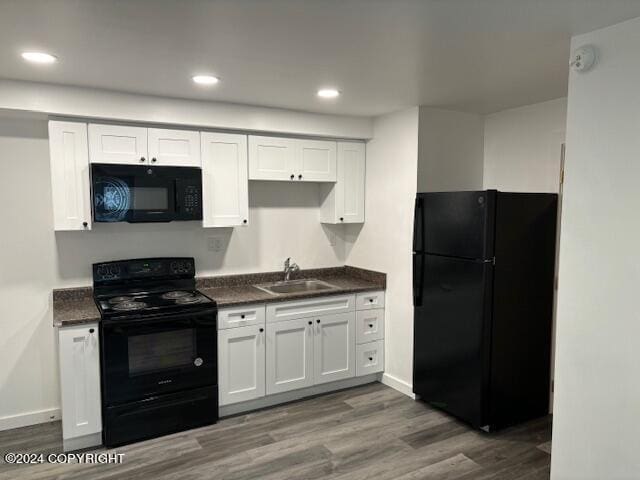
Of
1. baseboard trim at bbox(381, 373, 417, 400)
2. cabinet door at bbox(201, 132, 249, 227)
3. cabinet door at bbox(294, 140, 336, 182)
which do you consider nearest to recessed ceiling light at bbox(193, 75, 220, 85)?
cabinet door at bbox(201, 132, 249, 227)

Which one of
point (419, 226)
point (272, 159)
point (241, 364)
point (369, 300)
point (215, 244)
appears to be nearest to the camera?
point (241, 364)

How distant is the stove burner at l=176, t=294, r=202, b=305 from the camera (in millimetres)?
3266

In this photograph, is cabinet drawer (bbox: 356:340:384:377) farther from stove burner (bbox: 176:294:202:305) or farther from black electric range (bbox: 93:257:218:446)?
stove burner (bbox: 176:294:202:305)

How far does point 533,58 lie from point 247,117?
2.04m

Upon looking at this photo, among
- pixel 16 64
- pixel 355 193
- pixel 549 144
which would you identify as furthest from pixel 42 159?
pixel 549 144

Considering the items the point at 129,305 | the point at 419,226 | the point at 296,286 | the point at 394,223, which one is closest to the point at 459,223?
the point at 419,226

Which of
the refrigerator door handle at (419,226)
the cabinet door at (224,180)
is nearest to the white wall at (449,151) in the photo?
the refrigerator door handle at (419,226)

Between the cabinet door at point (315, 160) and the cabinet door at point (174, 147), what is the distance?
881 millimetres

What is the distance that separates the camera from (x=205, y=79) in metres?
2.81

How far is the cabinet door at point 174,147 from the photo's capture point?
131 inches

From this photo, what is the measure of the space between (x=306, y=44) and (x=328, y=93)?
997mm

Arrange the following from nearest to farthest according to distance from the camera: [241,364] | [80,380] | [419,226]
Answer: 1. [80,380]
2. [241,364]
3. [419,226]

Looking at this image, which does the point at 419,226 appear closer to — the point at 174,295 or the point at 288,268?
the point at 288,268

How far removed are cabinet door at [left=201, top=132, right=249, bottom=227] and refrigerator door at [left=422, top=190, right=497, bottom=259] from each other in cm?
141
